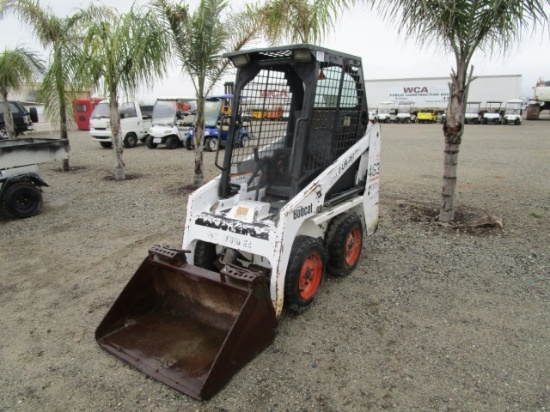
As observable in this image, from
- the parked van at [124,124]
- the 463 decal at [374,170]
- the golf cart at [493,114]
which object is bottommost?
the 463 decal at [374,170]

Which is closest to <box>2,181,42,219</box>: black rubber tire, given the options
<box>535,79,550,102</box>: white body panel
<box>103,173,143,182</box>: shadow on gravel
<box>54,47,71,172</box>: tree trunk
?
<box>103,173,143,182</box>: shadow on gravel

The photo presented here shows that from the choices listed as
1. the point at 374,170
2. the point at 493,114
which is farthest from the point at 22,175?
the point at 493,114

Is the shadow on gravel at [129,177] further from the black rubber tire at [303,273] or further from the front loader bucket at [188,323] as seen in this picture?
the black rubber tire at [303,273]

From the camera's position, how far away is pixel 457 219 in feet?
20.7

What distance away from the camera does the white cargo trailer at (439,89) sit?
102 feet

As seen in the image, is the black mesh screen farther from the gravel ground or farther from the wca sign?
the wca sign

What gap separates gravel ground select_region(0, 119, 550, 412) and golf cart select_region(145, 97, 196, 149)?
344 inches

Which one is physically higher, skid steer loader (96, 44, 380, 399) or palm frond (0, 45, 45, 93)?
palm frond (0, 45, 45, 93)

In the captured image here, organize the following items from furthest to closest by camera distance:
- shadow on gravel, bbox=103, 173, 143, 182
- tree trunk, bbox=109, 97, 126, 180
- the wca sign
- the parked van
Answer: the wca sign < the parked van < shadow on gravel, bbox=103, 173, 143, 182 < tree trunk, bbox=109, 97, 126, 180

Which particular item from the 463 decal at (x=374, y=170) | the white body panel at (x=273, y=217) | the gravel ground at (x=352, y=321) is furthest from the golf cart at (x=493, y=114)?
the white body panel at (x=273, y=217)

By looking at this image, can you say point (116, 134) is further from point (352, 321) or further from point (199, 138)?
point (352, 321)

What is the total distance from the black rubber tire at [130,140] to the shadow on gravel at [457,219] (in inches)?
485

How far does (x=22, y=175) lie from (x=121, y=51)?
3.18 meters

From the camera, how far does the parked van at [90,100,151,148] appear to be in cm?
1555
